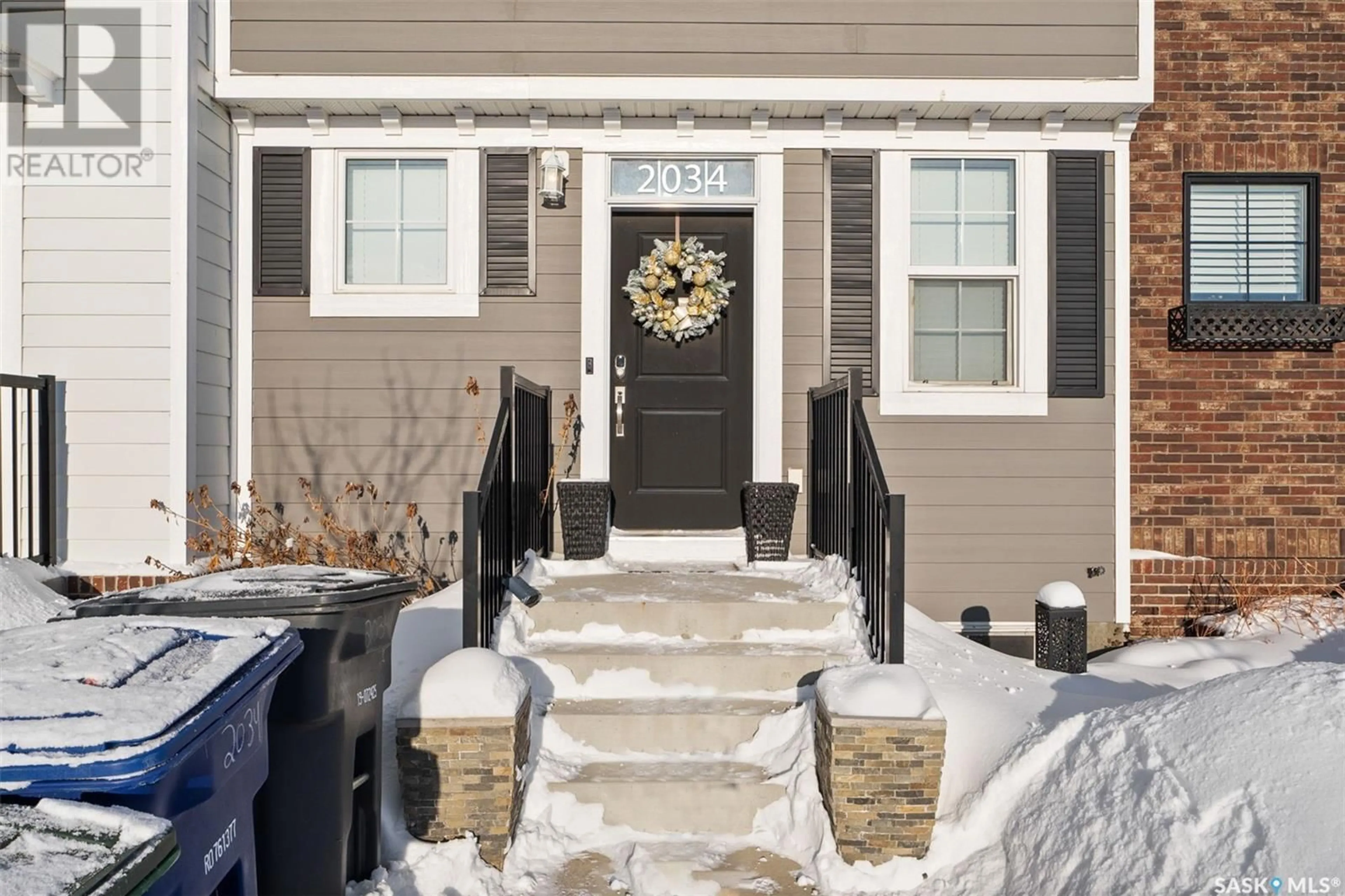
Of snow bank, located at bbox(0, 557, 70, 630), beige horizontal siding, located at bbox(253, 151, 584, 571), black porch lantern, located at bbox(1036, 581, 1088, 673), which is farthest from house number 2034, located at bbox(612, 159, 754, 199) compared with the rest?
snow bank, located at bbox(0, 557, 70, 630)

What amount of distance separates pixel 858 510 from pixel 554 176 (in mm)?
2656

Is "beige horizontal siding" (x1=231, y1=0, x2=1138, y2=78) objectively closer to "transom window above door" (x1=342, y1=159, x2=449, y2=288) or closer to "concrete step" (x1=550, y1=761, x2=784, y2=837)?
"transom window above door" (x1=342, y1=159, x2=449, y2=288)

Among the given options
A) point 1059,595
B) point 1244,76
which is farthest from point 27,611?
point 1244,76

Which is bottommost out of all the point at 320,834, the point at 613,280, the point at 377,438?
the point at 320,834

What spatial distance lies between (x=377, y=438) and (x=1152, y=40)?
503 centimetres

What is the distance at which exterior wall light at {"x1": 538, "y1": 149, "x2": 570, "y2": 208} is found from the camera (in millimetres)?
5438

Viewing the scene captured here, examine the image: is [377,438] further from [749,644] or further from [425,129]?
[749,644]

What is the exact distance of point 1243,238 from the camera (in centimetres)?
582

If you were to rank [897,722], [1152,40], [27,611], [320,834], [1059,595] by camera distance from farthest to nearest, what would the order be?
Result: [1152,40], [1059,595], [27,611], [897,722], [320,834]

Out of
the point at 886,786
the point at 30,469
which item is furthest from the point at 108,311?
the point at 886,786

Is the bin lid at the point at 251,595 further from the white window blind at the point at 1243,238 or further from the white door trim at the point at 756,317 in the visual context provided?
the white window blind at the point at 1243,238

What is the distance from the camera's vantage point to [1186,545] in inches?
223

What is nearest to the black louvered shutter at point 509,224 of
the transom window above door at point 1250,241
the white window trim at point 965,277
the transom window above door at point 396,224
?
the transom window above door at point 396,224

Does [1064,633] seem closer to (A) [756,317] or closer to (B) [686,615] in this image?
(B) [686,615]
